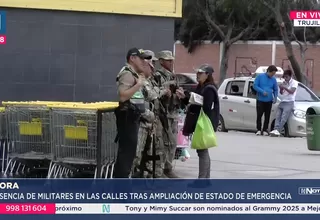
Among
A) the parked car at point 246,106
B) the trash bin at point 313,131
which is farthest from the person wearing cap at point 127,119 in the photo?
the parked car at point 246,106

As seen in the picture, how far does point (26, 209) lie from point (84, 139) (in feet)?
10.1

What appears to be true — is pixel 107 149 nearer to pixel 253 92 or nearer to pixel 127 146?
pixel 127 146

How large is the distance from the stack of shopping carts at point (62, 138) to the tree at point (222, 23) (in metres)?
37.9

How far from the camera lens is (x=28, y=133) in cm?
977

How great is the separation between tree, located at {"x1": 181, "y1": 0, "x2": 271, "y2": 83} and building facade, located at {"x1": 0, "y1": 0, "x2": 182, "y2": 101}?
117 feet

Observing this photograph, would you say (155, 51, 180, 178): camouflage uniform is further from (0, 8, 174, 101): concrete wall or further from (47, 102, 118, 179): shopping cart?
(0, 8, 174, 101): concrete wall

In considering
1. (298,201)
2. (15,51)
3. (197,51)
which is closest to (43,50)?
(15,51)

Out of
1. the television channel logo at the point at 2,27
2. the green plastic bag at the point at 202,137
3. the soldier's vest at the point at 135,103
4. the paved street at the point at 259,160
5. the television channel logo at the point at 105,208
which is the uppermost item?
the television channel logo at the point at 2,27

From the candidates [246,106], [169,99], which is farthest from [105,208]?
[246,106]

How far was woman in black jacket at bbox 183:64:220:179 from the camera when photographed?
32.5 feet

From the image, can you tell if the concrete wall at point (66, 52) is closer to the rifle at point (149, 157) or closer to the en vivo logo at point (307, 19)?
the rifle at point (149, 157)

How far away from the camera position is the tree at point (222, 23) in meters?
49.9

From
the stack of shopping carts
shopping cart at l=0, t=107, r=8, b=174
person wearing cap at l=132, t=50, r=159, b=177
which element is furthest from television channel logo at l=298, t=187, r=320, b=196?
shopping cart at l=0, t=107, r=8, b=174

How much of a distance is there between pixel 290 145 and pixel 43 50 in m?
7.71
